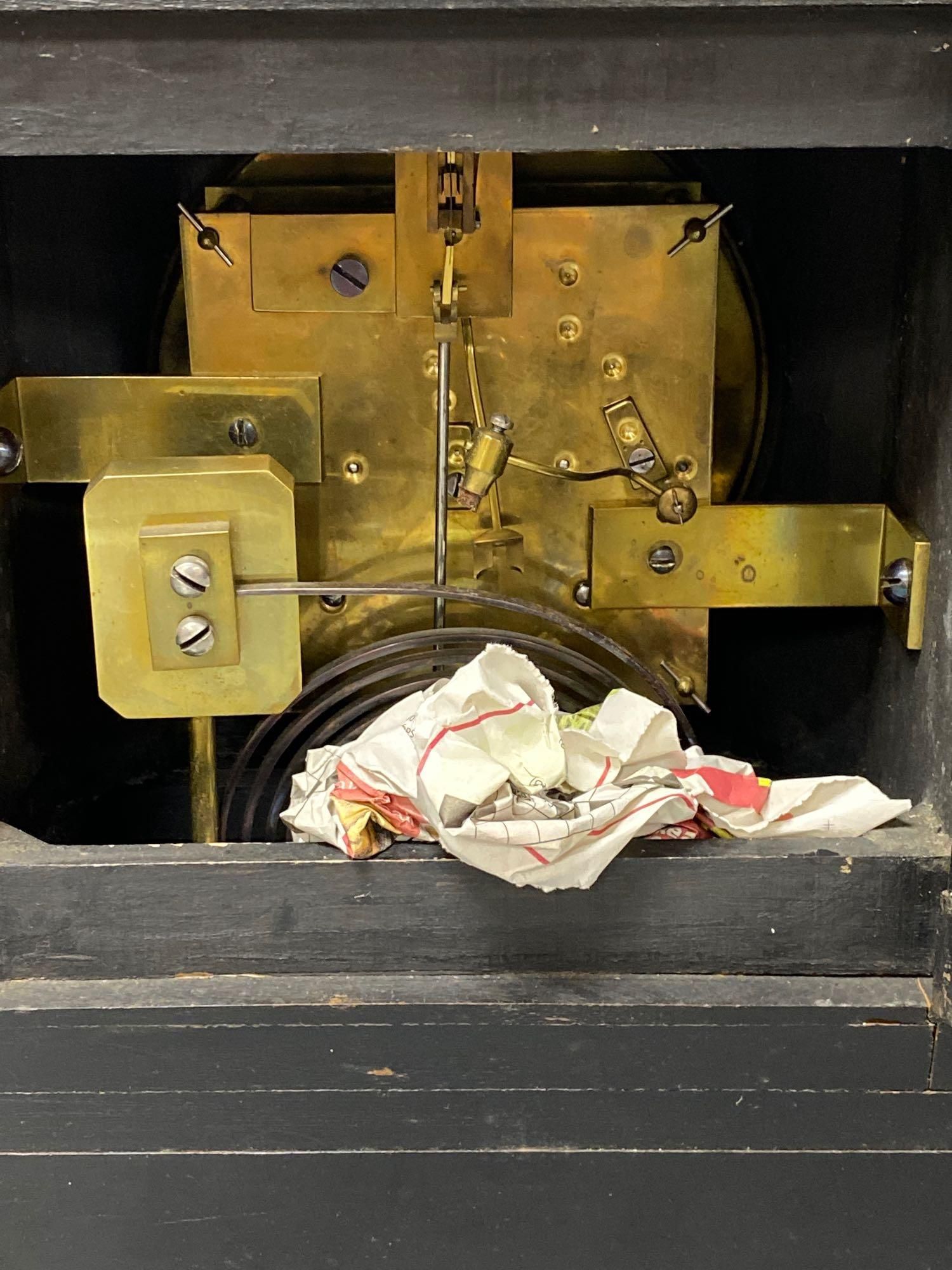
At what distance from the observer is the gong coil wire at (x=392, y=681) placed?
4.14 feet

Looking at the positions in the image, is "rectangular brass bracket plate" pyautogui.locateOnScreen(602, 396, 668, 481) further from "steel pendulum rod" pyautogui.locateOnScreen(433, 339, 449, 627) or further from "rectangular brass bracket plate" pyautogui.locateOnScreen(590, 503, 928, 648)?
"steel pendulum rod" pyautogui.locateOnScreen(433, 339, 449, 627)

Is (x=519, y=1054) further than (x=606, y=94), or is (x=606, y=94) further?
(x=519, y=1054)

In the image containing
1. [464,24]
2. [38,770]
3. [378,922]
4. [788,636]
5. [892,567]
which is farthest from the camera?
[788,636]

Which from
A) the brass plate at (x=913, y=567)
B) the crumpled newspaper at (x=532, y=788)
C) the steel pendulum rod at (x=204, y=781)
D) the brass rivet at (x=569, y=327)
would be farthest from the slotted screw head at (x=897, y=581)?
the steel pendulum rod at (x=204, y=781)

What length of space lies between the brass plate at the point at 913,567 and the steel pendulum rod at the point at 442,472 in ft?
1.37

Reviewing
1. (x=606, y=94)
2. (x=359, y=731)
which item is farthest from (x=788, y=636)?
(x=606, y=94)

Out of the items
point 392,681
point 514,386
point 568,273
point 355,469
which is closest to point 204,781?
point 392,681

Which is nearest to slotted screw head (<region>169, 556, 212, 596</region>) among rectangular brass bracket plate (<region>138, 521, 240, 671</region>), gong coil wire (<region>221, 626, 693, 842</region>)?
rectangular brass bracket plate (<region>138, 521, 240, 671</region>)

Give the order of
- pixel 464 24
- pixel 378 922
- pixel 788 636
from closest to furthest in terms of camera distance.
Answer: pixel 464 24 < pixel 378 922 < pixel 788 636

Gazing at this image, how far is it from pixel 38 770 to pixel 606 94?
33.4 inches

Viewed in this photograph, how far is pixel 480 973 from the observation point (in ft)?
3.77

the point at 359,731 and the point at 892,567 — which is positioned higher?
the point at 892,567

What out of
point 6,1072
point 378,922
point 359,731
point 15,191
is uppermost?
point 15,191

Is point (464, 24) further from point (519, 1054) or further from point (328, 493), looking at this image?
point (519, 1054)
